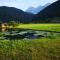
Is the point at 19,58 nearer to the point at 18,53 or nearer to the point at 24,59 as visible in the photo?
the point at 24,59

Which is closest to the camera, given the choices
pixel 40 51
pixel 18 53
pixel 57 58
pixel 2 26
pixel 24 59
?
pixel 24 59

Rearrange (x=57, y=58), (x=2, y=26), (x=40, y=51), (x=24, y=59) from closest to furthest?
(x=24, y=59) < (x=57, y=58) < (x=40, y=51) < (x=2, y=26)

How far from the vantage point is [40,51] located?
23.1 m

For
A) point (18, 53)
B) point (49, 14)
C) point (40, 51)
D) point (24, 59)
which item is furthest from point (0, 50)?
point (49, 14)

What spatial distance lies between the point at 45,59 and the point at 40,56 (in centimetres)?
119

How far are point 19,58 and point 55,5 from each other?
545 ft

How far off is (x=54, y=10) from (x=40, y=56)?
524 feet

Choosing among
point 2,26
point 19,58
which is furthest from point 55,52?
point 2,26

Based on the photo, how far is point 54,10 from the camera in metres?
178

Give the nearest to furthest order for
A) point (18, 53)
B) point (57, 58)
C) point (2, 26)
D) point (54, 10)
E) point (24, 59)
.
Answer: point (24, 59), point (57, 58), point (18, 53), point (2, 26), point (54, 10)

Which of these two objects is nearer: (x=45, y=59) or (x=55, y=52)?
(x=45, y=59)

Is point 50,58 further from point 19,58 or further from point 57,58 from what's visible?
point 19,58

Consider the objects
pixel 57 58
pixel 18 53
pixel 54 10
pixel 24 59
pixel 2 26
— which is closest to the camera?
pixel 24 59

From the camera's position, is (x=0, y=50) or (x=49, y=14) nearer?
(x=0, y=50)
